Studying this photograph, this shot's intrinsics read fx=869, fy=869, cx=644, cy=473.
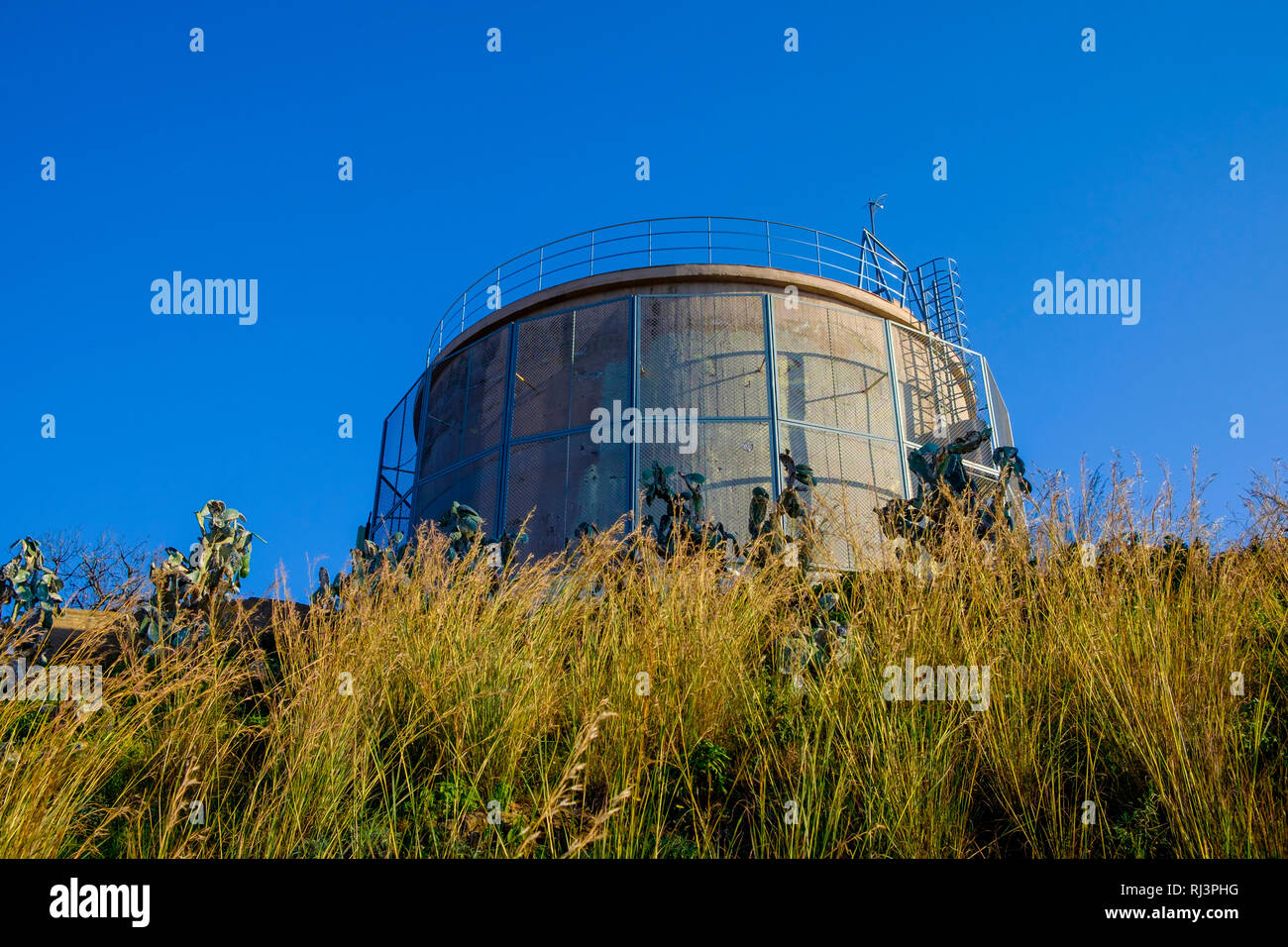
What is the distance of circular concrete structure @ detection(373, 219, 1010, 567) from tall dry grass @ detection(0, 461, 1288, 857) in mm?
8059

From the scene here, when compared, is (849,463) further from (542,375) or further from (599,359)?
(542,375)

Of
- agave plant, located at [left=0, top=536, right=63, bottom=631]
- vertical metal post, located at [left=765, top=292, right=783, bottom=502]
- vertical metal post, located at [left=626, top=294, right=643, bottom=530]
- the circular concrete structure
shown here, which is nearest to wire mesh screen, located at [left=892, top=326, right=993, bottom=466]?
the circular concrete structure

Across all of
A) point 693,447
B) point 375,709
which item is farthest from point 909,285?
point 375,709

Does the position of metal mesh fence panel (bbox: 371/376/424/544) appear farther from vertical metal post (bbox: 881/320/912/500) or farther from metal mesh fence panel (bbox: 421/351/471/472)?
vertical metal post (bbox: 881/320/912/500)

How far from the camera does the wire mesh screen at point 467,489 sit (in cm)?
1395

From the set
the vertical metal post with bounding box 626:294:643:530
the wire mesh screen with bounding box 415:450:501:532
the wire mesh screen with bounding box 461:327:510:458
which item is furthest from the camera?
the wire mesh screen with bounding box 461:327:510:458

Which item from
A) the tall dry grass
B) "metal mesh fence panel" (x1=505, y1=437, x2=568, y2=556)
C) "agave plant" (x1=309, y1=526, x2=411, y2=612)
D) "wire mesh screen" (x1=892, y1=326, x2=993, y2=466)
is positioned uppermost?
"wire mesh screen" (x1=892, y1=326, x2=993, y2=466)

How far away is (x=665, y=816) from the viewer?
11.3ft

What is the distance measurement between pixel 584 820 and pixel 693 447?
9806 mm

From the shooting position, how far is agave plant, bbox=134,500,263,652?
5.31m

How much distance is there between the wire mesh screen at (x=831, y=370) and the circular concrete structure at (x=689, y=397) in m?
0.02
